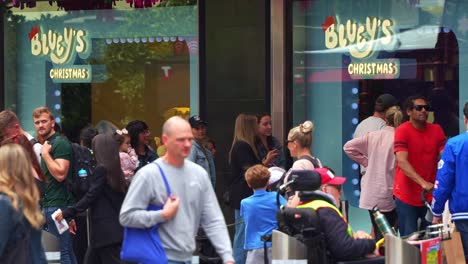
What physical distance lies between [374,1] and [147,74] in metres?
3.17

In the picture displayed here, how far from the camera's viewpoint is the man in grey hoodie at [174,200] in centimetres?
743

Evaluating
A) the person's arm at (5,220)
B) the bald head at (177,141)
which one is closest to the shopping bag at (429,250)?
the bald head at (177,141)

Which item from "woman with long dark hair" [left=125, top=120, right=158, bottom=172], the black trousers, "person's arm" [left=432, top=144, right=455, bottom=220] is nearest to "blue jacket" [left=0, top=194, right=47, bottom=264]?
the black trousers

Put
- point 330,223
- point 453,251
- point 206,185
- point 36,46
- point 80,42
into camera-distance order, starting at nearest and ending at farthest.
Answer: point 206,185 < point 330,223 < point 453,251 < point 80,42 < point 36,46

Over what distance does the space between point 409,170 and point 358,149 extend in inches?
45.0

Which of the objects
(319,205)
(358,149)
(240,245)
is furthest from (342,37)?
(319,205)

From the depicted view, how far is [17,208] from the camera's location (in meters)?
7.54

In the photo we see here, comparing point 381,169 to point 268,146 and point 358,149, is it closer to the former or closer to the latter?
point 358,149

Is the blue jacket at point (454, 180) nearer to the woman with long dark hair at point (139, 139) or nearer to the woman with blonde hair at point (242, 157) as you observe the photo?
the woman with blonde hair at point (242, 157)

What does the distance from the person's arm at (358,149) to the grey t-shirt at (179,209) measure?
199 inches

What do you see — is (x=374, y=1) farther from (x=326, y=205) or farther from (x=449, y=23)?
(x=326, y=205)

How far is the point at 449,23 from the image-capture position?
508 inches

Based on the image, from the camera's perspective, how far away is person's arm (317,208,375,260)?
25.4 feet

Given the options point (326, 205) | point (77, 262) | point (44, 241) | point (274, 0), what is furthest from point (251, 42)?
point (326, 205)
